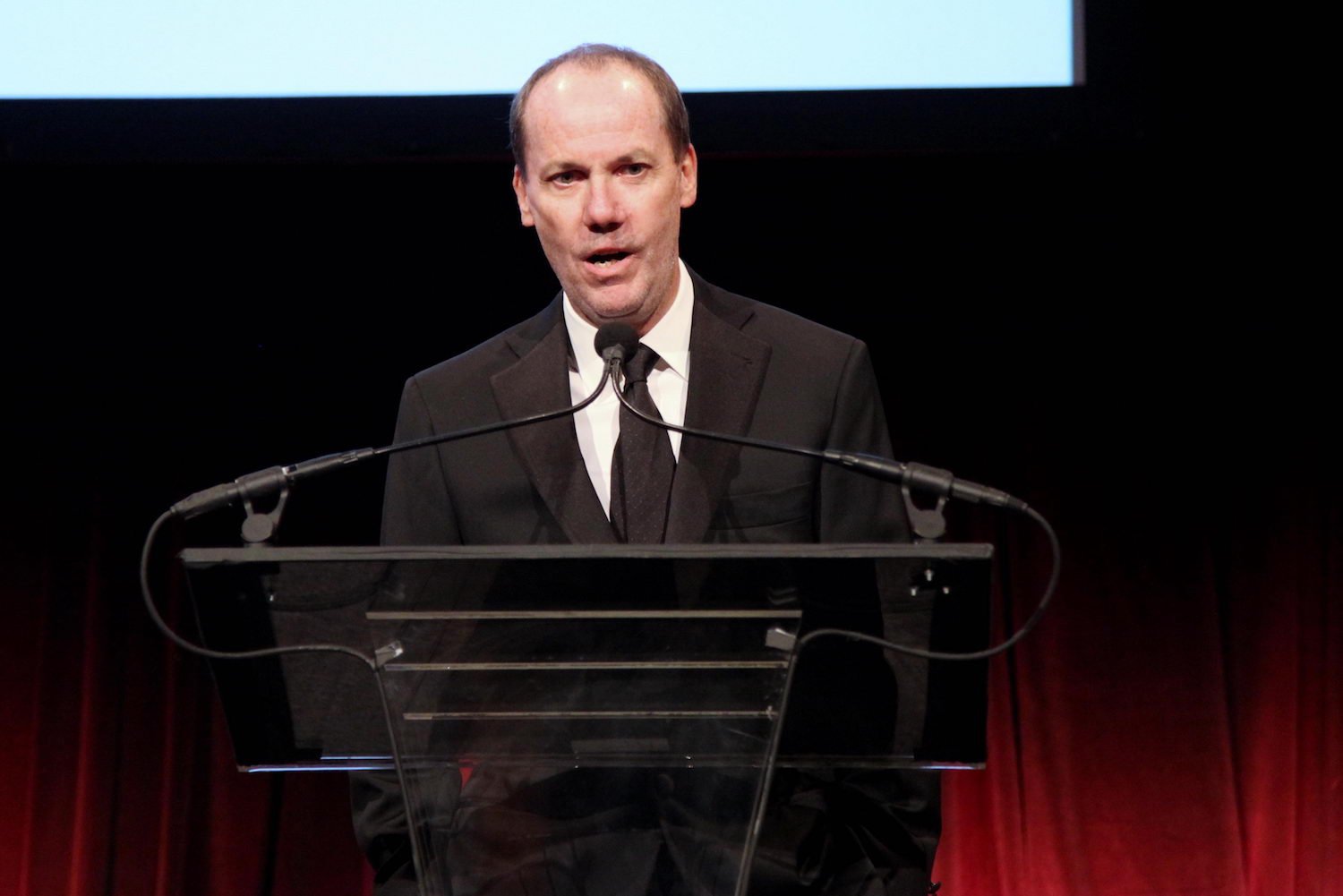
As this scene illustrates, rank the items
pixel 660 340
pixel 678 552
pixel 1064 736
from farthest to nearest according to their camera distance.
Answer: pixel 1064 736
pixel 660 340
pixel 678 552

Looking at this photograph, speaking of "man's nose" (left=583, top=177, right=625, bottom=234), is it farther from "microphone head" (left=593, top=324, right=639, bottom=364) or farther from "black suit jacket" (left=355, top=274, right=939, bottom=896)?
"microphone head" (left=593, top=324, right=639, bottom=364)

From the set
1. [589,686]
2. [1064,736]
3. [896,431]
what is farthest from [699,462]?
[1064,736]

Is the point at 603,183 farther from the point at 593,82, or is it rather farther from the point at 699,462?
the point at 699,462

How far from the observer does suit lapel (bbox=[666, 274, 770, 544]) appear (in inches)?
61.0

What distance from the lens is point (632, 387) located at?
1571 mm

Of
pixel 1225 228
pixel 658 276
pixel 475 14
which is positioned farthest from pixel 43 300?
pixel 1225 228

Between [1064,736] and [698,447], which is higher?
[698,447]

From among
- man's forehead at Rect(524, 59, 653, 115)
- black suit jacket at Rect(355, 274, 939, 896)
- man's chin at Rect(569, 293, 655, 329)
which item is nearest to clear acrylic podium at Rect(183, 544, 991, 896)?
black suit jacket at Rect(355, 274, 939, 896)

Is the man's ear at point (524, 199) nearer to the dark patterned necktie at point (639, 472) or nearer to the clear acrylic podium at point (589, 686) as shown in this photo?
the dark patterned necktie at point (639, 472)

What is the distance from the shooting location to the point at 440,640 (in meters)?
1.12

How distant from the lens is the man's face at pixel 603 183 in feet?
5.24

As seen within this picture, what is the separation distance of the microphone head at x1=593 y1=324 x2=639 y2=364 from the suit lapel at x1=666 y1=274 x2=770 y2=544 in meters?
0.26

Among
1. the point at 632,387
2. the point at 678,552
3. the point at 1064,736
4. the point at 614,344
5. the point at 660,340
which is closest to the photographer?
the point at 678,552

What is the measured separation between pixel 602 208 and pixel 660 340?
19 cm
